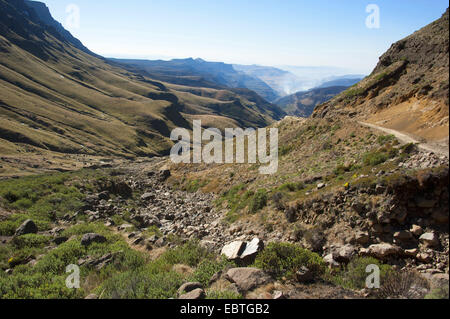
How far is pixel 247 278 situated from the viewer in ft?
28.2

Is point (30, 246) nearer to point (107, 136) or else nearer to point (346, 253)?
point (346, 253)

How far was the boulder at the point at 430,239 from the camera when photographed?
7961 mm

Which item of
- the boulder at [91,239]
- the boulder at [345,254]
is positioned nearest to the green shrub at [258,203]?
the boulder at [345,254]

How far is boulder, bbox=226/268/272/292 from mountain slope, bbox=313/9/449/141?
7678mm

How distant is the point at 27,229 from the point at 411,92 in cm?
2517

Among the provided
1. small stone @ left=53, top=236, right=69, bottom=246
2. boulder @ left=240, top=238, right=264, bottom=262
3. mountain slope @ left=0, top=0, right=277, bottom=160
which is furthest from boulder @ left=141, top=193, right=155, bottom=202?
mountain slope @ left=0, top=0, right=277, bottom=160

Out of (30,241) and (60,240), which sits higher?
(30,241)

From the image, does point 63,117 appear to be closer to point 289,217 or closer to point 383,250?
point 289,217

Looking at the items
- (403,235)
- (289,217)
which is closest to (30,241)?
(289,217)

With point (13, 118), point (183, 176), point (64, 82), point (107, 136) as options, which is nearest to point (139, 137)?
point (107, 136)

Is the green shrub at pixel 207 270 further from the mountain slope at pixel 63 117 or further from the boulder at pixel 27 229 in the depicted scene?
the mountain slope at pixel 63 117

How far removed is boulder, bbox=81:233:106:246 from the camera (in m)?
13.3
